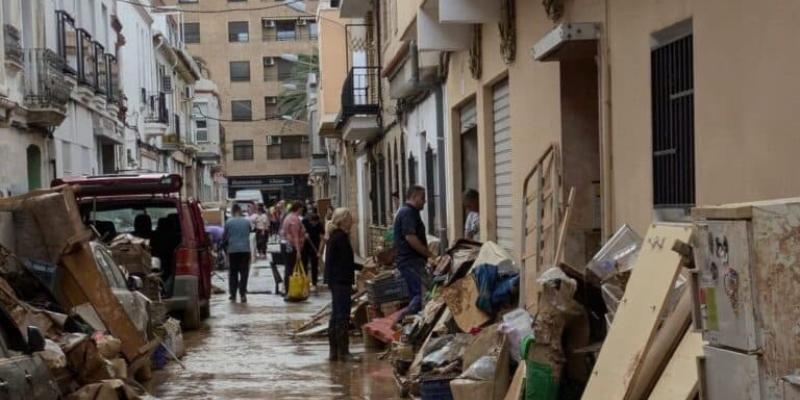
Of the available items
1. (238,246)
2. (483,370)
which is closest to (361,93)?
(238,246)

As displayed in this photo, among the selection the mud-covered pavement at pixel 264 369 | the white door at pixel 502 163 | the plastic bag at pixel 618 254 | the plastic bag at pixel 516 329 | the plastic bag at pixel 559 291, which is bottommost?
the mud-covered pavement at pixel 264 369

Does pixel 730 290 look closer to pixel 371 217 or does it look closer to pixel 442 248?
pixel 442 248

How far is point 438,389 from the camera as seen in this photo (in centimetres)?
820

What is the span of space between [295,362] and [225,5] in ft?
203

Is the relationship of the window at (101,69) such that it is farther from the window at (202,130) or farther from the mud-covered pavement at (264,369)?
the window at (202,130)

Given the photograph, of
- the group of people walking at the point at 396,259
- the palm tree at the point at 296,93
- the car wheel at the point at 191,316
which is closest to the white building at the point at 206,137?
the palm tree at the point at 296,93

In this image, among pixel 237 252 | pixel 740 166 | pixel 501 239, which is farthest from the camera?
pixel 237 252

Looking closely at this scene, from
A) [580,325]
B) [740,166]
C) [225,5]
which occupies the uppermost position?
[225,5]

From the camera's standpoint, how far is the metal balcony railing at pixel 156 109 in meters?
35.6

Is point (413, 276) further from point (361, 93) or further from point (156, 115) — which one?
point (156, 115)

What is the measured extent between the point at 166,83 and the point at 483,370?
1390 inches

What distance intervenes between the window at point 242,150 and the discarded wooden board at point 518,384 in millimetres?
65894

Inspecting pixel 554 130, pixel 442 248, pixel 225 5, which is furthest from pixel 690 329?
pixel 225 5

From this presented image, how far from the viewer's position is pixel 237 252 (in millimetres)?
18734
